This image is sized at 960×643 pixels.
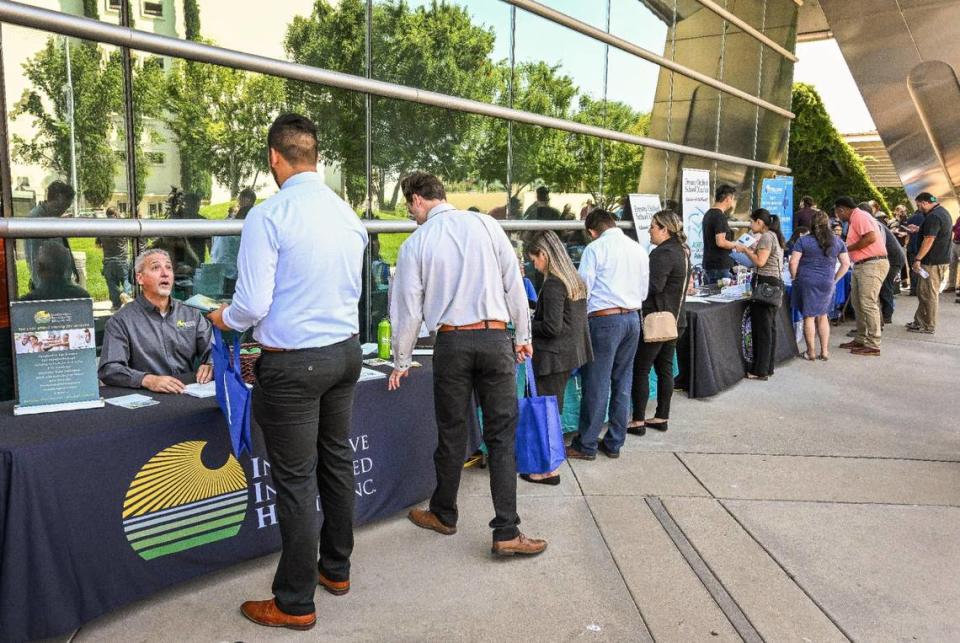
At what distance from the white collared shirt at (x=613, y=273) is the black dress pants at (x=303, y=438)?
2368 millimetres

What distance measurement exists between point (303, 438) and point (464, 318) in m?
0.98

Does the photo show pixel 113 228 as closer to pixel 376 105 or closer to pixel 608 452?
pixel 376 105

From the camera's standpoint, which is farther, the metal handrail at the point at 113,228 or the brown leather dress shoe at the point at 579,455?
the brown leather dress shoe at the point at 579,455

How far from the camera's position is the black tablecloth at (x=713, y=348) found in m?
6.70

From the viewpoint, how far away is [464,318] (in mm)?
3412

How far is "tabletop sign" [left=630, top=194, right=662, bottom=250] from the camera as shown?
8875 mm

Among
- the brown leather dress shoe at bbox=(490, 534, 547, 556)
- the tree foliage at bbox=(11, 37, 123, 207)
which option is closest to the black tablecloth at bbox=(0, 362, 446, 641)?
the brown leather dress shoe at bbox=(490, 534, 547, 556)

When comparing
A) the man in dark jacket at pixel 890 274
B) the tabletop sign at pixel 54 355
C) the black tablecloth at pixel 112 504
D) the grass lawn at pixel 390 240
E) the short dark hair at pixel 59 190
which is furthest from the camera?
the man in dark jacket at pixel 890 274

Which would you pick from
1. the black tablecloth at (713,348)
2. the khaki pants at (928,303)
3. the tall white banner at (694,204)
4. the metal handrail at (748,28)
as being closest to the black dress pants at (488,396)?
the black tablecloth at (713,348)

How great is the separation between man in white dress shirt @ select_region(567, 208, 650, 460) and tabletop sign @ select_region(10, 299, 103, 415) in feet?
9.68

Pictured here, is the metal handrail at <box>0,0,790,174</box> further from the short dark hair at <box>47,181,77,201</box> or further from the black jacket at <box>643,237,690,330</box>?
the black jacket at <box>643,237,690,330</box>

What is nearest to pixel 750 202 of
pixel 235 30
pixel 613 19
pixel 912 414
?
pixel 613 19

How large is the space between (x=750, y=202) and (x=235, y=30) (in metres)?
10.1

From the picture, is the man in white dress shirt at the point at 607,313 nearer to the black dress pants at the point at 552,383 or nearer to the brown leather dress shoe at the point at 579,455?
the brown leather dress shoe at the point at 579,455
